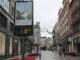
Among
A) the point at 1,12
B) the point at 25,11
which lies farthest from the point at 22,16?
the point at 1,12

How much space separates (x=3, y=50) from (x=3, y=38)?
2516mm

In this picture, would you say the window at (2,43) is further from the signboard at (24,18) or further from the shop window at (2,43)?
the signboard at (24,18)

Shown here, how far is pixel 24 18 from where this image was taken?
1786 cm

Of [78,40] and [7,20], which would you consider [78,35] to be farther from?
[7,20]

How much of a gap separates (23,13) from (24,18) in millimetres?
549

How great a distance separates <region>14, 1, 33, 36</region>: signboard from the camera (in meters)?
17.7

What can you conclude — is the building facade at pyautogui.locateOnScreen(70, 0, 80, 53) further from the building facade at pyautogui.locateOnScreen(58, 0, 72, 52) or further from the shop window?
the shop window

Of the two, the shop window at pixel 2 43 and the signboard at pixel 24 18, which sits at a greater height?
the signboard at pixel 24 18

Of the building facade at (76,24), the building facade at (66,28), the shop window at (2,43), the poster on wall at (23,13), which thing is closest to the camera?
the poster on wall at (23,13)

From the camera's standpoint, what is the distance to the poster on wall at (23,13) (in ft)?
57.9

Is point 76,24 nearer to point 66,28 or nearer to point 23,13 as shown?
point 66,28

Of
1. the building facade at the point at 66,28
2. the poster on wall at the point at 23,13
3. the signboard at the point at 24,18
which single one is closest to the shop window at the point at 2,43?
the signboard at the point at 24,18

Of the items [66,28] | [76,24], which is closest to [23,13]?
[76,24]

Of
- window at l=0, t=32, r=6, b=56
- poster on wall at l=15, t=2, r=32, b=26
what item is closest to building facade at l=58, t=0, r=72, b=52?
window at l=0, t=32, r=6, b=56
